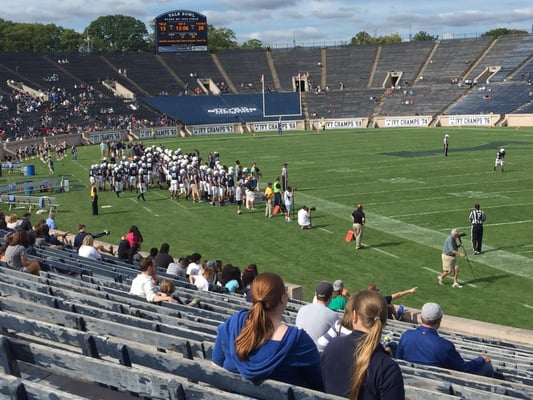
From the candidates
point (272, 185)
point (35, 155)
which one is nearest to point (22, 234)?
point (272, 185)

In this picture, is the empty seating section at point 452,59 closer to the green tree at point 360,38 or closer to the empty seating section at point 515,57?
the empty seating section at point 515,57

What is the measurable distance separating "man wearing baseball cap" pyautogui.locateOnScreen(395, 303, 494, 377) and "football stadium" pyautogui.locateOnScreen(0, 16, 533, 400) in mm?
42

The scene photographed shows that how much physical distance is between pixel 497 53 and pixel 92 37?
87.6 meters

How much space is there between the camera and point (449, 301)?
13641mm

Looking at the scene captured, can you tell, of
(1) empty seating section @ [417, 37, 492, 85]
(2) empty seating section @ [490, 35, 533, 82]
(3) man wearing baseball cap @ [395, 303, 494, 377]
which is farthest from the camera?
(1) empty seating section @ [417, 37, 492, 85]

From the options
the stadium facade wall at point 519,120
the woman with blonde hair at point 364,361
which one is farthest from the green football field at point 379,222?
the stadium facade wall at point 519,120

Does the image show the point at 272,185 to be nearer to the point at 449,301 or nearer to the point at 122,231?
the point at 122,231

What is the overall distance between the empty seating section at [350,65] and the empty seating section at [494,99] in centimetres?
1410

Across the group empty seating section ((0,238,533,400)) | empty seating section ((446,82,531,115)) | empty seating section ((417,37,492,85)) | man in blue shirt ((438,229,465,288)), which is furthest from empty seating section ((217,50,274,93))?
empty seating section ((0,238,533,400))

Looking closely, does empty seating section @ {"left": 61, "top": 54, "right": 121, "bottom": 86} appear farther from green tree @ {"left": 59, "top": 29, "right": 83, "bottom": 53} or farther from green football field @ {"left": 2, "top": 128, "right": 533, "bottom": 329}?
green tree @ {"left": 59, "top": 29, "right": 83, "bottom": 53}

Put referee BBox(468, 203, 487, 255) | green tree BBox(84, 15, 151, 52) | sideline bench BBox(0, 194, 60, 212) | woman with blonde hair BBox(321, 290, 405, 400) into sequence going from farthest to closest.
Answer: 1. green tree BBox(84, 15, 151, 52)
2. sideline bench BBox(0, 194, 60, 212)
3. referee BBox(468, 203, 487, 255)
4. woman with blonde hair BBox(321, 290, 405, 400)

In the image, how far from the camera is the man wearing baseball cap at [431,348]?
5.23 m

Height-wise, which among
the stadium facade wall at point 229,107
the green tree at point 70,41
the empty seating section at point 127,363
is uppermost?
the green tree at point 70,41

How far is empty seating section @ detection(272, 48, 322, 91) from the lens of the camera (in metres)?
80.7
